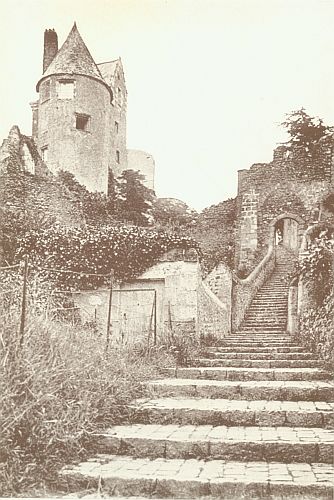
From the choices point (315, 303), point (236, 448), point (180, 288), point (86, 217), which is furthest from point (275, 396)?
point (86, 217)

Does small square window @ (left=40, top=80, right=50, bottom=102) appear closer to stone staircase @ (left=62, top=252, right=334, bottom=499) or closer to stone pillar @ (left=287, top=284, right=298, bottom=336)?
stone pillar @ (left=287, top=284, right=298, bottom=336)

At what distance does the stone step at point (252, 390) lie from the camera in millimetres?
6789

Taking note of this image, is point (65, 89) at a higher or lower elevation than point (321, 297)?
higher

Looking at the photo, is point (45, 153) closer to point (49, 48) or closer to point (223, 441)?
point (49, 48)

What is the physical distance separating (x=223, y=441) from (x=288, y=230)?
29.3 m

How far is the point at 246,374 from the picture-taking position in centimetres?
793

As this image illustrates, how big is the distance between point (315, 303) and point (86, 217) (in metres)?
13.7

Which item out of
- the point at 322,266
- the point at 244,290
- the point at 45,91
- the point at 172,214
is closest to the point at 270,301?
the point at 244,290

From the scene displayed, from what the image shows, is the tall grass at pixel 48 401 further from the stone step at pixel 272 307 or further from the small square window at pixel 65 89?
the small square window at pixel 65 89

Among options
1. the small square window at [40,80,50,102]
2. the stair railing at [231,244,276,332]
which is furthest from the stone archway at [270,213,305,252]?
the small square window at [40,80,50,102]

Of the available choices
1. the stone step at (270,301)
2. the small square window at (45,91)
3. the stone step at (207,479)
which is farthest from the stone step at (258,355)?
the small square window at (45,91)

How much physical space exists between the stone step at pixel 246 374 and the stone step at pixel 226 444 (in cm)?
204

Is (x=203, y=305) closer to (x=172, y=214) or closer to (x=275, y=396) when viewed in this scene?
(x=275, y=396)

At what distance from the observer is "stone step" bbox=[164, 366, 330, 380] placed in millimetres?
7777
